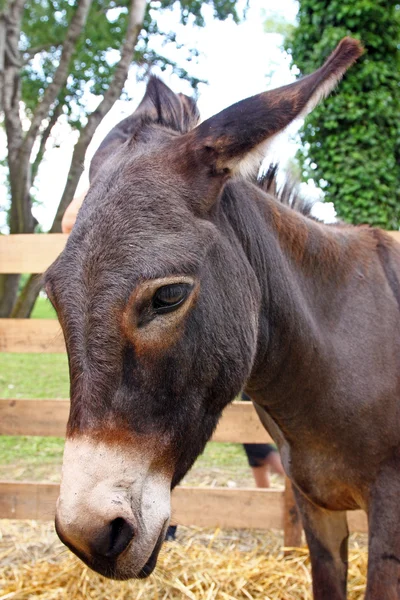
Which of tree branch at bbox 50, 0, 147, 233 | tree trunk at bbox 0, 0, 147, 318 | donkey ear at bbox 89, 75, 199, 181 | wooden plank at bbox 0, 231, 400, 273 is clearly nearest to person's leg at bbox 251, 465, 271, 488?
wooden plank at bbox 0, 231, 400, 273

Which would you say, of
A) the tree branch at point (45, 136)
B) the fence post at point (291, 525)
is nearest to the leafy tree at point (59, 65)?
the tree branch at point (45, 136)

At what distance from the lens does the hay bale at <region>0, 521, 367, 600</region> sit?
10.9 ft

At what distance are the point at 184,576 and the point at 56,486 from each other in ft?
3.63

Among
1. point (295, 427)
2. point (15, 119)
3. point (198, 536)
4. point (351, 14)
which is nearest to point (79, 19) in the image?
point (15, 119)

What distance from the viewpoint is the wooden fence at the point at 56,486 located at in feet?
12.9

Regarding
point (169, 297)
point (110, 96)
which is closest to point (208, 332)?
point (169, 297)

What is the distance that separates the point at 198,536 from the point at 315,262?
9.15 ft

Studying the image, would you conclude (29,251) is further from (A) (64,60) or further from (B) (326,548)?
(A) (64,60)

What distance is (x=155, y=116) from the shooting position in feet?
6.85

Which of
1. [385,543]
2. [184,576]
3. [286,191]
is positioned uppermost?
[286,191]

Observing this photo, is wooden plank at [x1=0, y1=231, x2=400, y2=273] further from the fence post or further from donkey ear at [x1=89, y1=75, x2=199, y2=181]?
the fence post

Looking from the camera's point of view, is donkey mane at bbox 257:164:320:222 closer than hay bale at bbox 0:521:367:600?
Yes

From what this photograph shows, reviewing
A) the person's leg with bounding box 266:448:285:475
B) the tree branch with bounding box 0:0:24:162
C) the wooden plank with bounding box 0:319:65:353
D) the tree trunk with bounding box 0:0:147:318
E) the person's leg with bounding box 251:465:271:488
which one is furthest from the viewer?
the tree trunk with bounding box 0:0:147:318

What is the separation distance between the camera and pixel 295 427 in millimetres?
2279
